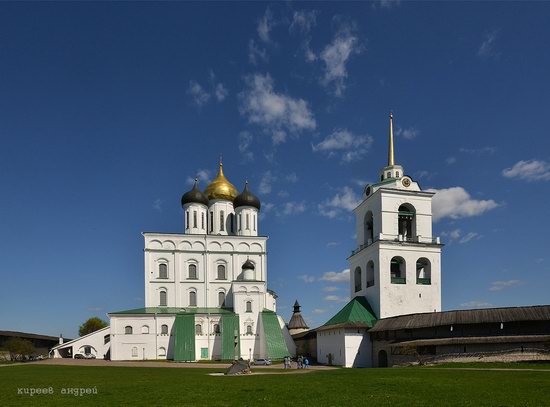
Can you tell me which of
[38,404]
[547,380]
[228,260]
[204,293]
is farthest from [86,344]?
[547,380]

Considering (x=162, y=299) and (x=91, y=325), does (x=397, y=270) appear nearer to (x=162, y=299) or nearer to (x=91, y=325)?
(x=162, y=299)

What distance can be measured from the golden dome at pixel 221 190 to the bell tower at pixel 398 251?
2043cm

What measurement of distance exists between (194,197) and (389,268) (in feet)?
84.5

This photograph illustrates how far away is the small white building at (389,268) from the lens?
36997mm

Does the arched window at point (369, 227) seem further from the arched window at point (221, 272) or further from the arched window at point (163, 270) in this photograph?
the arched window at point (163, 270)

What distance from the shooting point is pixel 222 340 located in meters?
46.3

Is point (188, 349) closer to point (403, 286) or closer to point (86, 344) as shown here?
point (86, 344)

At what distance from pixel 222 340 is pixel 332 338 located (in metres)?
12.4

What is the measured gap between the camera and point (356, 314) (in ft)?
125

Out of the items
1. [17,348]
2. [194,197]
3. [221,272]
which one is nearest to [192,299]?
[221,272]

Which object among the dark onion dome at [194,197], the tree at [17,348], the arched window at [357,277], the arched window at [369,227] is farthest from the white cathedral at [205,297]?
the arched window at [369,227]

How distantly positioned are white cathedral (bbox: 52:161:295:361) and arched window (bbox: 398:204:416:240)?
15.2m

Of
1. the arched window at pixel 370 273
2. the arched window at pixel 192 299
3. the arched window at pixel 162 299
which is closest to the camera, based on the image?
the arched window at pixel 370 273

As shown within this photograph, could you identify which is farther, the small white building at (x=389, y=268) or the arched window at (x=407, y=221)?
the arched window at (x=407, y=221)
